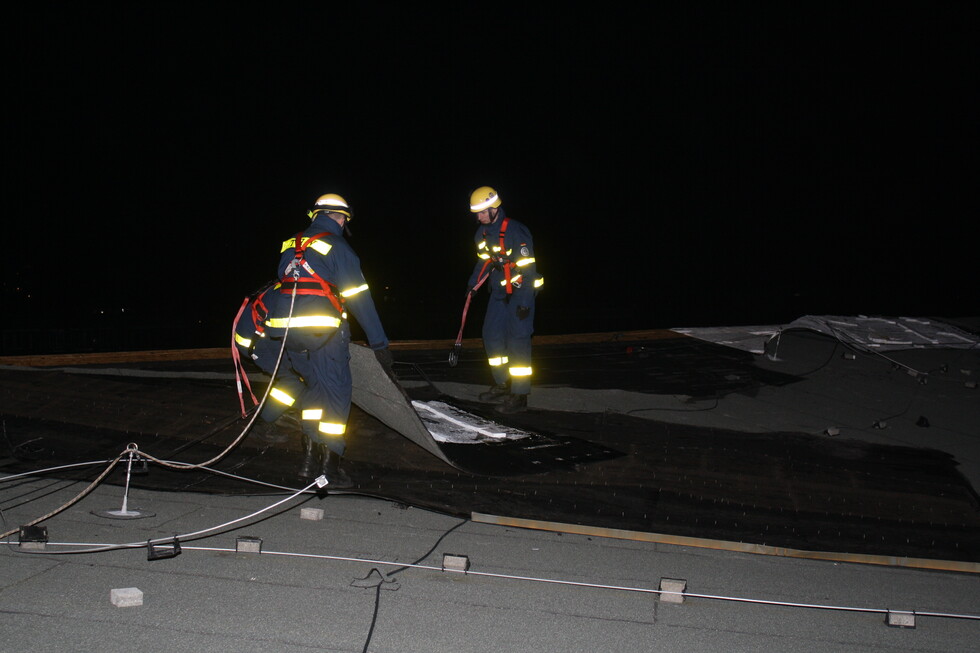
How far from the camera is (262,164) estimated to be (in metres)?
19.7

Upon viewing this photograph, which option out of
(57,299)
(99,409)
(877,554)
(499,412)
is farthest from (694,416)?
(57,299)

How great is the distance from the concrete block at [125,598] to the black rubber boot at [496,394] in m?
3.98

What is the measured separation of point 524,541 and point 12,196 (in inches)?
689

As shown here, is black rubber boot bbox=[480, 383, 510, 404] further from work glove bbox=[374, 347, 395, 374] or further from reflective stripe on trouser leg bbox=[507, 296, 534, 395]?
work glove bbox=[374, 347, 395, 374]

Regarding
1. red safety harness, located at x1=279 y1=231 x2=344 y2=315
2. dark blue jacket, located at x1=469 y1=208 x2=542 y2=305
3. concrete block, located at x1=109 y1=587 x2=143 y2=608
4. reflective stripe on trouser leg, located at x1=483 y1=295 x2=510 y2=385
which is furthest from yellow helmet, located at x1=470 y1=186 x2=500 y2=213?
concrete block, located at x1=109 y1=587 x2=143 y2=608

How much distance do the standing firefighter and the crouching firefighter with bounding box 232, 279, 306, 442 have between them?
1.92 metres

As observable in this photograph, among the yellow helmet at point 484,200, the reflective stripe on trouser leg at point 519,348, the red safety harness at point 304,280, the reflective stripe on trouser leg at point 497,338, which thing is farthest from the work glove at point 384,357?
the yellow helmet at point 484,200

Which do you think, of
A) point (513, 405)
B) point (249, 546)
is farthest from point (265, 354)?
point (513, 405)

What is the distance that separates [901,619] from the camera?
112 inches

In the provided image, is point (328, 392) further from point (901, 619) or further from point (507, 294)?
point (901, 619)

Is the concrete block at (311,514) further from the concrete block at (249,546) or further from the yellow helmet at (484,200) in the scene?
the yellow helmet at (484,200)

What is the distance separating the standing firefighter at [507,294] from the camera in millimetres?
6352

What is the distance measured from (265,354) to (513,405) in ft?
7.08

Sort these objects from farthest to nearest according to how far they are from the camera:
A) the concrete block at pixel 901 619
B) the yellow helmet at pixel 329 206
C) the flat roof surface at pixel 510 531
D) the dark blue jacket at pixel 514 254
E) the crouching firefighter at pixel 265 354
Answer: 1. the dark blue jacket at pixel 514 254
2. the crouching firefighter at pixel 265 354
3. the yellow helmet at pixel 329 206
4. the concrete block at pixel 901 619
5. the flat roof surface at pixel 510 531
